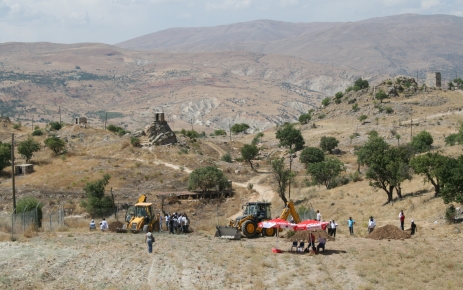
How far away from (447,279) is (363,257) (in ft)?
13.3

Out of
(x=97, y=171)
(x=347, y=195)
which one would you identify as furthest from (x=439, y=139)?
(x=97, y=171)

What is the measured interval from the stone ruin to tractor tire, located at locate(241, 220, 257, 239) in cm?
4420

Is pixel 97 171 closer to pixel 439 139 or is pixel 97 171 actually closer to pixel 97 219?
pixel 97 219

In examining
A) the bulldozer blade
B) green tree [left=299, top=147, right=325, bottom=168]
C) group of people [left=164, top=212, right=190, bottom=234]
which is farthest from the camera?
green tree [left=299, top=147, right=325, bottom=168]

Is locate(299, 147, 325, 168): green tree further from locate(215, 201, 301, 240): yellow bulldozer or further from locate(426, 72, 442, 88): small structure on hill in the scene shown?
locate(426, 72, 442, 88): small structure on hill

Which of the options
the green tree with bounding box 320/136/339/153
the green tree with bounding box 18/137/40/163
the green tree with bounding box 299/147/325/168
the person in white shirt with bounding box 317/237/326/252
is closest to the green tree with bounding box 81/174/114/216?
the green tree with bounding box 18/137/40/163

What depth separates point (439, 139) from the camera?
242 ft

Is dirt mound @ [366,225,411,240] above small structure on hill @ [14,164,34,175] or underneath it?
above

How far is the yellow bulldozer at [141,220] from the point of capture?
106 ft

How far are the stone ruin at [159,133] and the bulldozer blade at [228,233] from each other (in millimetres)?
44061

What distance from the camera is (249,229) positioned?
101 feet

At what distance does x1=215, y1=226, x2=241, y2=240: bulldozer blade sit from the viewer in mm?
29750

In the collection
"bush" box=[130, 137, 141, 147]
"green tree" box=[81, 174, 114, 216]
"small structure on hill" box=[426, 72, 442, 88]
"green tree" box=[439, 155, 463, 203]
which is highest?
"small structure on hill" box=[426, 72, 442, 88]

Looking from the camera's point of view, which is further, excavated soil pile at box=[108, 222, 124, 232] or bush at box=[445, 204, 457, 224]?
excavated soil pile at box=[108, 222, 124, 232]
